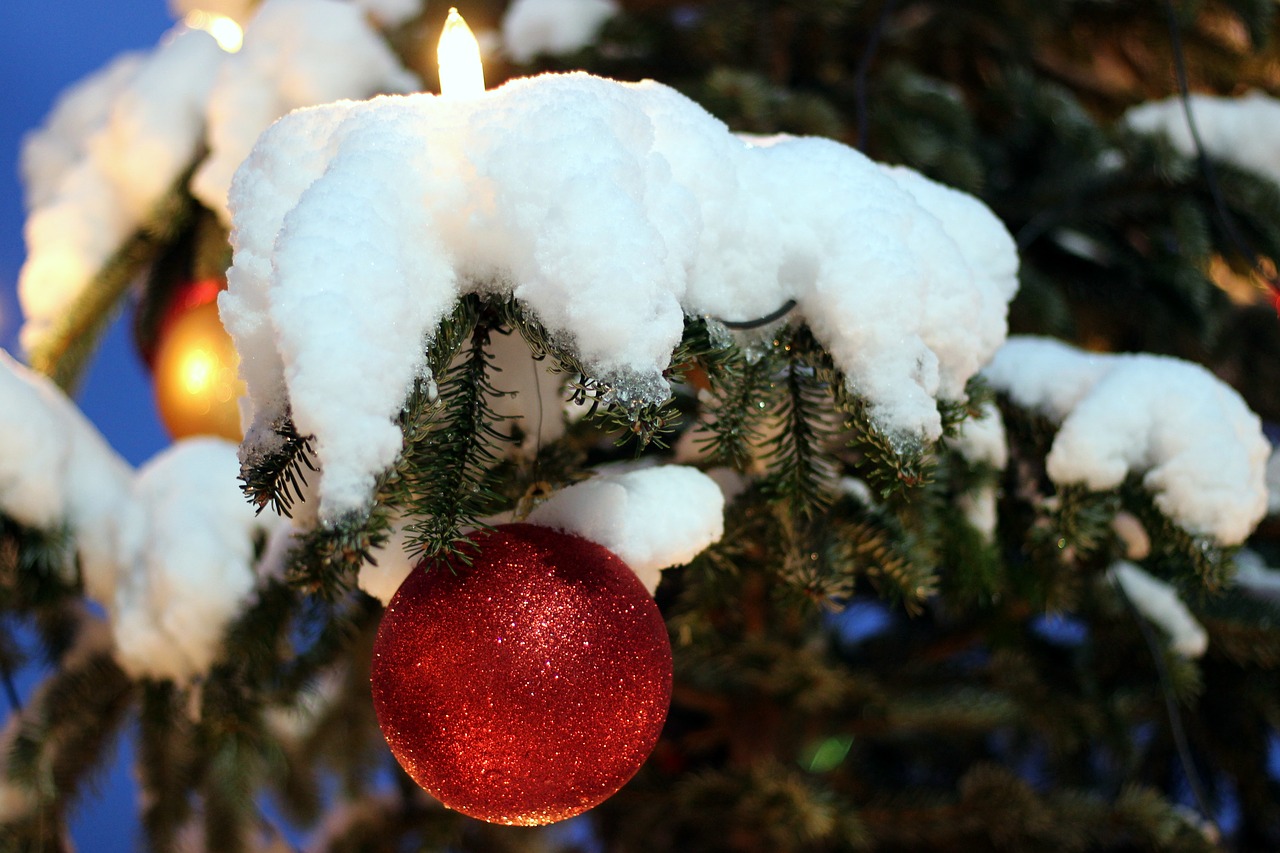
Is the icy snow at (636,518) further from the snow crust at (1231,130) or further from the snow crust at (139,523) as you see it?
the snow crust at (1231,130)

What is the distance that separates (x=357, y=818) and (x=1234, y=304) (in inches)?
38.1

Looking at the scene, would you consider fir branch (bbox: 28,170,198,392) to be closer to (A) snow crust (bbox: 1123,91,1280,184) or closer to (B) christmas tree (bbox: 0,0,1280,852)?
(B) christmas tree (bbox: 0,0,1280,852)

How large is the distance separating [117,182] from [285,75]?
0.57ft

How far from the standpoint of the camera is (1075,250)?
932 millimetres

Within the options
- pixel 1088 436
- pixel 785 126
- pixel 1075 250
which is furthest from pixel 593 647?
pixel 1075 250

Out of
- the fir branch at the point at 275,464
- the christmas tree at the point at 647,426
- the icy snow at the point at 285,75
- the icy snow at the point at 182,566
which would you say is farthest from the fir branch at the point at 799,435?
the icy snow at the point at 285,75

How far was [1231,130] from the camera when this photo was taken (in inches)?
31.9

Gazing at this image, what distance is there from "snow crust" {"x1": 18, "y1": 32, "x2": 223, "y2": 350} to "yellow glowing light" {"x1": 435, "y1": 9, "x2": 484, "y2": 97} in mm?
449

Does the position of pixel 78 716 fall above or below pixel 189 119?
below

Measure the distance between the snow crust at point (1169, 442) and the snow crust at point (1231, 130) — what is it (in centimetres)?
35

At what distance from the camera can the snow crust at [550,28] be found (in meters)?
0.77

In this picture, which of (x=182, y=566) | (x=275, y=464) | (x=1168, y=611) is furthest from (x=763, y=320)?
(x=1168, y=611)

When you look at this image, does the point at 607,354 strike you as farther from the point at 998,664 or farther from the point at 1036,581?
the point at 998,664

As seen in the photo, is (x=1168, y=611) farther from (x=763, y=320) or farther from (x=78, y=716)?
(x=78, y=716)
